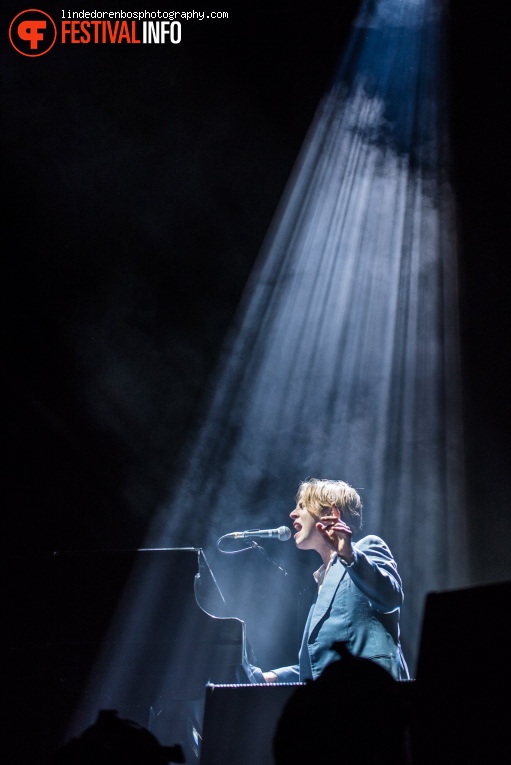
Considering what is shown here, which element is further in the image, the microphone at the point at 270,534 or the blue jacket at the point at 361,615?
the microphone at the point at 270,534

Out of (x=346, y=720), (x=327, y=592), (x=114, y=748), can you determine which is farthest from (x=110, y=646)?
(x=346, y=720)

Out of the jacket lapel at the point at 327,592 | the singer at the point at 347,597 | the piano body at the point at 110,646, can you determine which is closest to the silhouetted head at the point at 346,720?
the singer at the point at 347,597

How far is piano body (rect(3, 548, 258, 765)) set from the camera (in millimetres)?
2303

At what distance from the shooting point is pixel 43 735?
2.25m

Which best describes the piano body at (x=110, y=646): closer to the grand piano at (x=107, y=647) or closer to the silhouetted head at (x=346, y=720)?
the grand piano at (x=107, y=647)

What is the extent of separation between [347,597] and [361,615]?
0.31 feet

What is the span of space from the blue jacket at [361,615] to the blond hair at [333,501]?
272 mm

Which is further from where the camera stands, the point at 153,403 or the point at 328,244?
the point at 328,244

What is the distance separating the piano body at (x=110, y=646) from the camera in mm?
2303

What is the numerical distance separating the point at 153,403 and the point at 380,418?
174 cm

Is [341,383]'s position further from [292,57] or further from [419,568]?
[292,57]

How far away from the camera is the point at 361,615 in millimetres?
2584

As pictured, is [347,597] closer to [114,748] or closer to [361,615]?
[361,615]

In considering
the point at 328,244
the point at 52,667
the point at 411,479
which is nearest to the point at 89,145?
the point at 328,244
